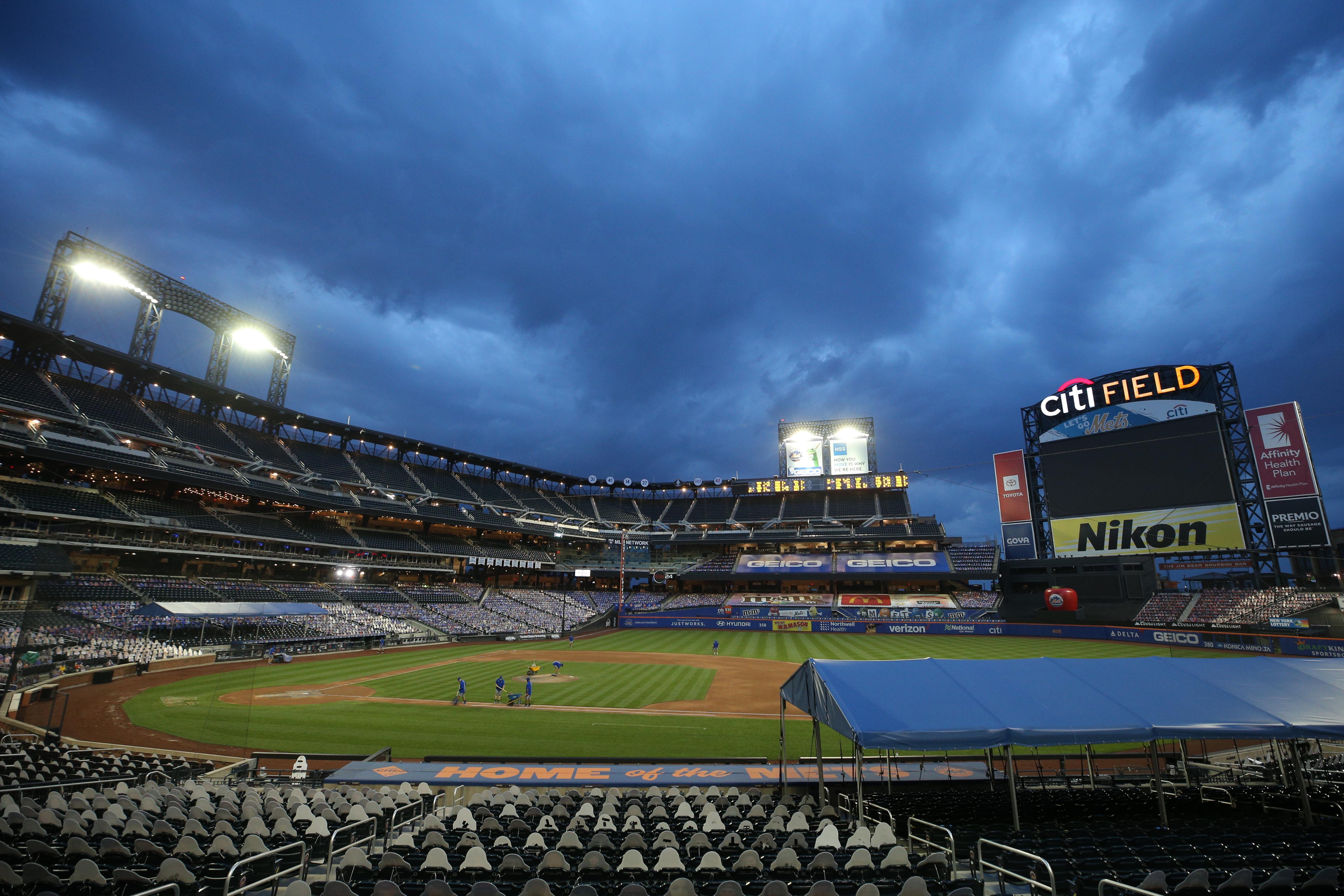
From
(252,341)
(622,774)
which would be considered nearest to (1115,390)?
(622,774)

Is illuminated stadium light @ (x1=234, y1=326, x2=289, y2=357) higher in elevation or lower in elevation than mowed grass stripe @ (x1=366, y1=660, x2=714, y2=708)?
higher

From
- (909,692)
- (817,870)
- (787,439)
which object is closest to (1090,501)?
(787,439)

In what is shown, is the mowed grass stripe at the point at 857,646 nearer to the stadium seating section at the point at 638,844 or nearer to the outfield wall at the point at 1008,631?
the outfield wall at the point at 1008,631

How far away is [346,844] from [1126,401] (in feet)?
219

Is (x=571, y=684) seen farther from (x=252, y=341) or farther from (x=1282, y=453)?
(x=1282, y=453)

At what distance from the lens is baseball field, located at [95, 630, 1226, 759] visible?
792 inches

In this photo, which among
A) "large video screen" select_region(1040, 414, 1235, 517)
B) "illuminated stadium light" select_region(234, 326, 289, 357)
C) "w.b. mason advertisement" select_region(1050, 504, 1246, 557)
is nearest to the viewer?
"w.b. mason advertisement" select_region(1050, 504, 1246, 557)

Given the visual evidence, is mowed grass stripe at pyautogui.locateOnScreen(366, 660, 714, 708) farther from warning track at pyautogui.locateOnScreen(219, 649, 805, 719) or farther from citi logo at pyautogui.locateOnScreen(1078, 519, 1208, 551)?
citi logo at pyautogui.locateOnScreen(1078, 519, 1208, 551)

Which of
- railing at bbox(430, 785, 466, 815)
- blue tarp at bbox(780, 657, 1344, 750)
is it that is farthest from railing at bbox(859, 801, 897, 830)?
railing at bbox(430, 785, 466, 815)

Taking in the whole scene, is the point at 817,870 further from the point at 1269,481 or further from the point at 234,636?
the point at 1269,481

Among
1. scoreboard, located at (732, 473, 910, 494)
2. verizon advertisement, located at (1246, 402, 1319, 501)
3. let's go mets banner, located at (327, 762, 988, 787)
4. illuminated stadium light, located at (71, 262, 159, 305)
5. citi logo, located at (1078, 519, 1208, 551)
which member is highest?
illuminated stadium light, located at (71, 262, 159, 305)

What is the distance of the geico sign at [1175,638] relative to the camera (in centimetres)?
4306

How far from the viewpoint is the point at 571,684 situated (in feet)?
103

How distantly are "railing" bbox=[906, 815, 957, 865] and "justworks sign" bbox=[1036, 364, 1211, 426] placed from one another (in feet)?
193
